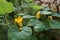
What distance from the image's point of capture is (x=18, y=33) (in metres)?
1.20

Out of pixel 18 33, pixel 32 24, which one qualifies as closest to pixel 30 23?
pixel 32 24

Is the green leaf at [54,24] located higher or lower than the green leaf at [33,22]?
lower

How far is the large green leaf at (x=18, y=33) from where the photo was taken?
1153 millimetres

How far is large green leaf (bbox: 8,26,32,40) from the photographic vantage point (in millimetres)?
1153

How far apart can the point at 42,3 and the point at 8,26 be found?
1.71 ft

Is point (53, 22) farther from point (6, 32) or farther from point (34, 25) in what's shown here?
point (6, 32)

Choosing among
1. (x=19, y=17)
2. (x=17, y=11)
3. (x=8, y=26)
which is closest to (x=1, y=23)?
(x=8, y=26)

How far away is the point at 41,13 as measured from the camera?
135 centimetres

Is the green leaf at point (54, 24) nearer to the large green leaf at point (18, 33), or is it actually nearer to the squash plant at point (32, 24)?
the squash plant at point (32, 24)

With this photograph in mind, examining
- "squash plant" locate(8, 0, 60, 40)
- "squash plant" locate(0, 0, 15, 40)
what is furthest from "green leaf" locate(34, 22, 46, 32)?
"squash plant" locate(0, 0, 15, 40)

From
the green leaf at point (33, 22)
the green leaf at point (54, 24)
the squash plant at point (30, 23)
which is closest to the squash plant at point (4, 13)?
the squash plant at point (30, 23)

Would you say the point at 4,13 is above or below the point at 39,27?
above

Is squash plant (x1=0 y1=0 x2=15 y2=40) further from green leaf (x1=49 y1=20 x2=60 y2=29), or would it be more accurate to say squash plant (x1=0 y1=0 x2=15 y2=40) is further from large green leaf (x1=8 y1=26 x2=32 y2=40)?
green leaf (x1=49 y1=20 x2=60 y2=29)

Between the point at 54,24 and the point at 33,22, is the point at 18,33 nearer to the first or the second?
the point at 33,22
